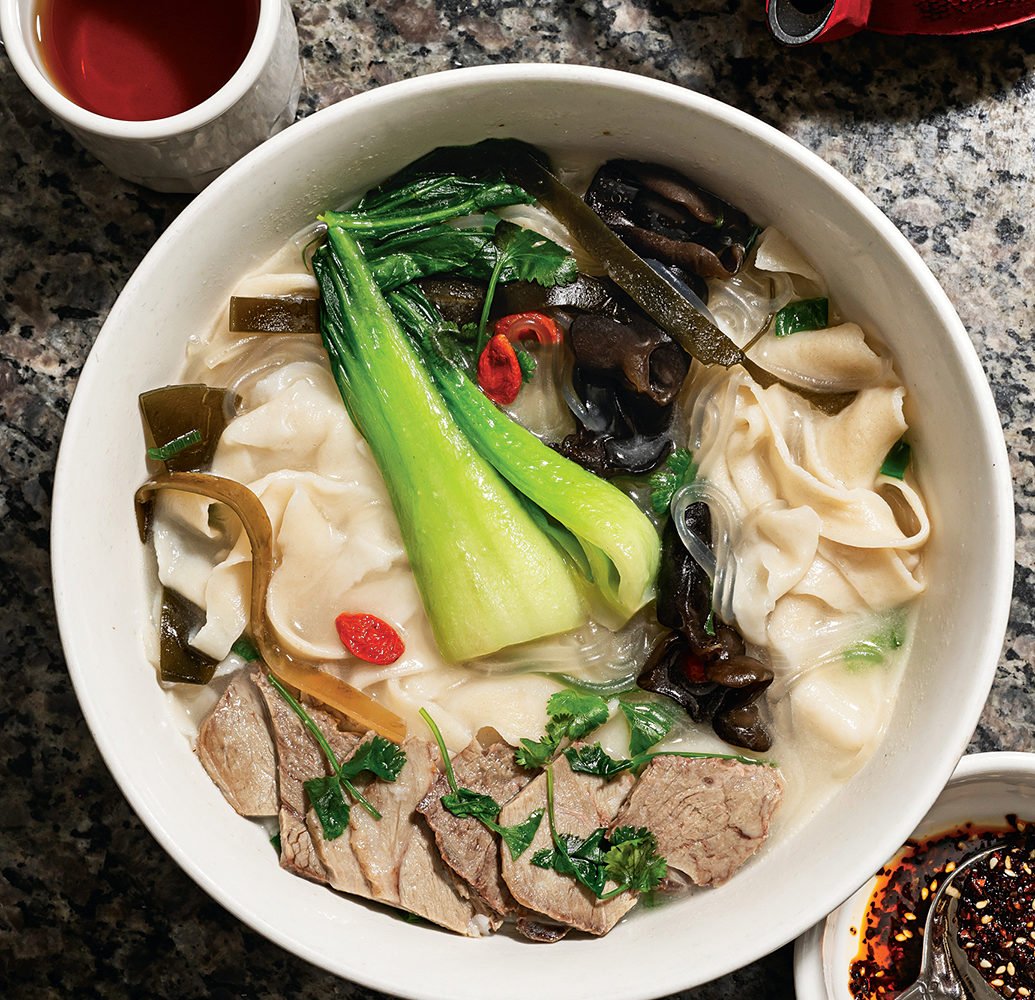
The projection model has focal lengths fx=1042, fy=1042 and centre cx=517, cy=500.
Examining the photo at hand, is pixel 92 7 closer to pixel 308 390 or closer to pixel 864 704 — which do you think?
pixel 308 390

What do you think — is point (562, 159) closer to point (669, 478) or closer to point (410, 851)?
point (669, 478)

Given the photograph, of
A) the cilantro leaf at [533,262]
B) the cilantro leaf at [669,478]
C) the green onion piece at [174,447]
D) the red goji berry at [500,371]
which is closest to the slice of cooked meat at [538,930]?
the cilantro leaf at [669,478]

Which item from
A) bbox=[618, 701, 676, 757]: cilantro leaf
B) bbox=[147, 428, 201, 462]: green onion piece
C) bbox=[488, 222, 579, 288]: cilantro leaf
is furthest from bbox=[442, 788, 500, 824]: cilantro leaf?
bbox=[488, 222, 579, 288]: cilantro leaf

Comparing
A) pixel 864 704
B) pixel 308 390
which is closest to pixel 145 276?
pixel 308 390

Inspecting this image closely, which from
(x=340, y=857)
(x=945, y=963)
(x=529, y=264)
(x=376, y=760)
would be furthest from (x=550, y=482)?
(x=945, y=963)

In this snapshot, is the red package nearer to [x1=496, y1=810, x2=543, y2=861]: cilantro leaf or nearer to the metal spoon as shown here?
[x1=496, y1=810, x2=543, y2=861]: cilantro leaf
